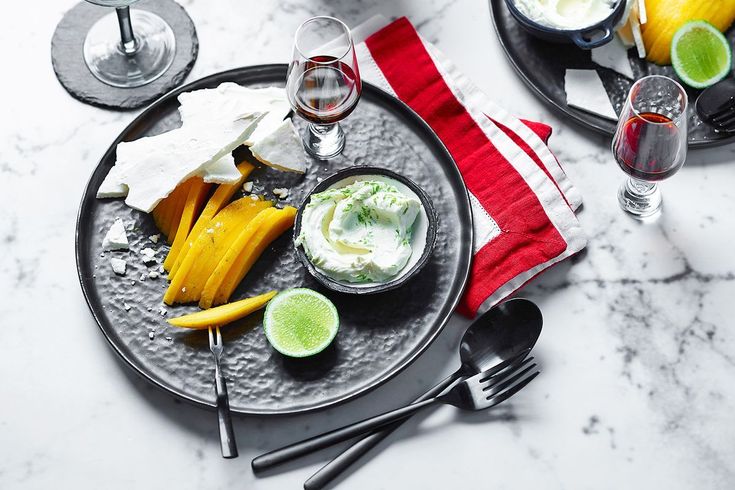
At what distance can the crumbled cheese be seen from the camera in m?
1.98

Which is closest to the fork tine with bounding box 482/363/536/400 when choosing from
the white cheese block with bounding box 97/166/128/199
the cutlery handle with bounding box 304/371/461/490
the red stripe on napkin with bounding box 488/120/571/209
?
the cutlery handle with bounding box 304/371/461/490

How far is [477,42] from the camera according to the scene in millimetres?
2293

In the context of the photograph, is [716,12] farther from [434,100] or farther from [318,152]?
[318,152]

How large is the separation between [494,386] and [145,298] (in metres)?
0.74

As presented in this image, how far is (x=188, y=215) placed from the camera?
1.98m

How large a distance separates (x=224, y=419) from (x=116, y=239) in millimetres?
465

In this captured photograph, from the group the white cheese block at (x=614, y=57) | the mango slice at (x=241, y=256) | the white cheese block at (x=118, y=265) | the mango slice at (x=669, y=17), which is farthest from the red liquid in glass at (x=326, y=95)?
the mango slice at (x=669, y=17)

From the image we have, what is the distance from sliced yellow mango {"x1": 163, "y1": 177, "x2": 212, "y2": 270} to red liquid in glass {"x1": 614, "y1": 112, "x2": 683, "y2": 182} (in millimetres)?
886

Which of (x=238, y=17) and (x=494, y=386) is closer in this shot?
(x=494, y=386)

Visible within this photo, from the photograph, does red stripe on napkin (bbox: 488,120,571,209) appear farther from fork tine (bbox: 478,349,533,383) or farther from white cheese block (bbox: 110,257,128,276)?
white cheese block (bbox: 110,257,128,276)

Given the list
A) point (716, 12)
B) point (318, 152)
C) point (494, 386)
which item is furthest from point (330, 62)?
point (716, 12)

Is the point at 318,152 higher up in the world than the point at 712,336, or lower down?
higher up

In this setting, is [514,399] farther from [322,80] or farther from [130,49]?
[130,49]

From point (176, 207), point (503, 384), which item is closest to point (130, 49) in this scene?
point (176, 207)
